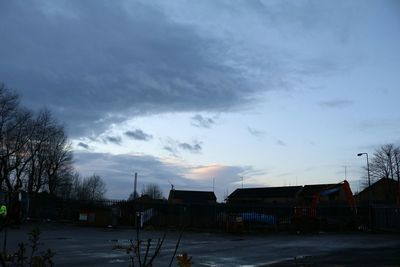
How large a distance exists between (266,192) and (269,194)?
1.94 meters

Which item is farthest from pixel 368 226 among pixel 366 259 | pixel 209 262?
pixel 209 262

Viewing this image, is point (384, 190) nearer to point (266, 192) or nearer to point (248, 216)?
point (266, 192)

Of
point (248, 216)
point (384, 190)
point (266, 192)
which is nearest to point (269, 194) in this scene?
point (266, 192)

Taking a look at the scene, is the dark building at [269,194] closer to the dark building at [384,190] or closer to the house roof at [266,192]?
the house roof at [266,192]

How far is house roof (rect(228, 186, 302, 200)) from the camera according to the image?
372 feet

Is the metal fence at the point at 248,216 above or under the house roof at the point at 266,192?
under

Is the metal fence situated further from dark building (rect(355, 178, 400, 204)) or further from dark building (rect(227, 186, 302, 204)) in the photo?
dark building (rect(227, 186, 302, 204))

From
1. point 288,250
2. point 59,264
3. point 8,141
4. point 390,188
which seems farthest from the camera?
point 390,188

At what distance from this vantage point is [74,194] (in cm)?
12325

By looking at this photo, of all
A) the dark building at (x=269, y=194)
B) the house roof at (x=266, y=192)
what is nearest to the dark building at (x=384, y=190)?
the dark building at (x=269, y=194)

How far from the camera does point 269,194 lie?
11712 cm

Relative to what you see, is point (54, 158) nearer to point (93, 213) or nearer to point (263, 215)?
point (93, 213)

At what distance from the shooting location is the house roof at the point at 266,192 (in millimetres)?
113500

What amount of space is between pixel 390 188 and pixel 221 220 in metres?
63.6
